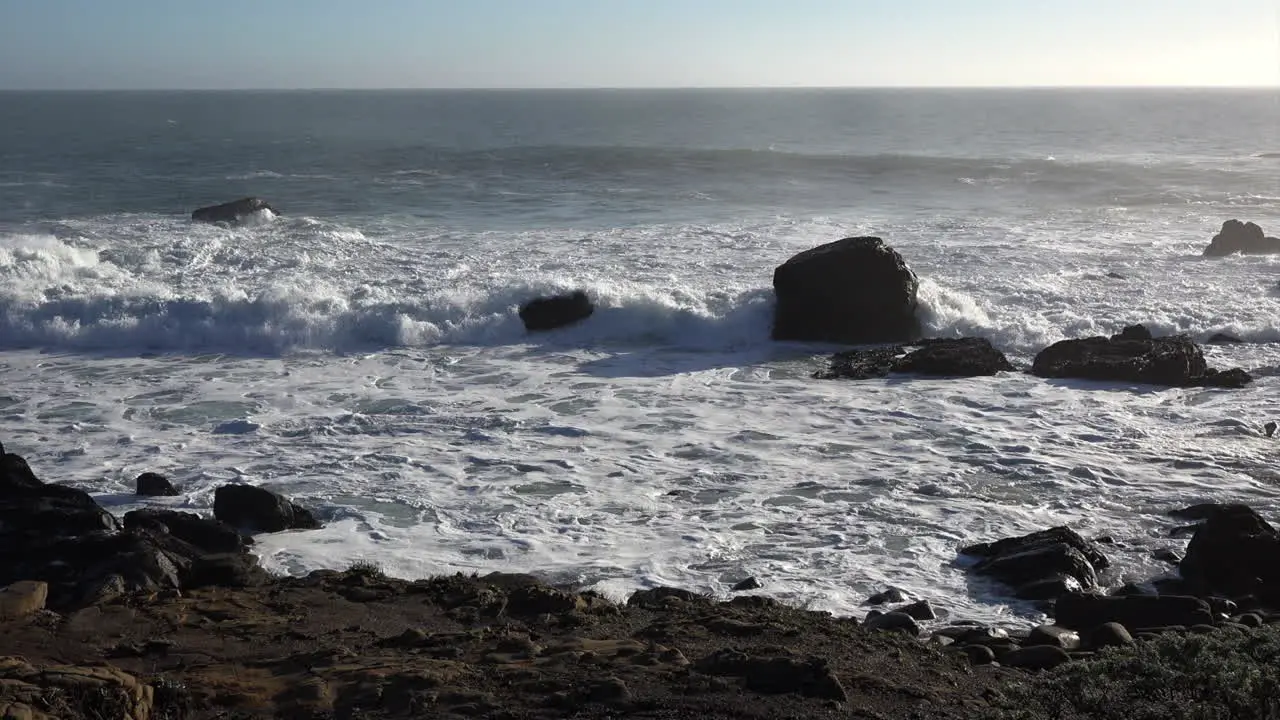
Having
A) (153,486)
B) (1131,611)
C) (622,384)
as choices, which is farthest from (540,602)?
(622,384)

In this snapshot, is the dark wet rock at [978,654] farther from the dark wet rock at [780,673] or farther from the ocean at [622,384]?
the dark wet rock at [780,673]

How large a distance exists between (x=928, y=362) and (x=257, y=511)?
10028mm

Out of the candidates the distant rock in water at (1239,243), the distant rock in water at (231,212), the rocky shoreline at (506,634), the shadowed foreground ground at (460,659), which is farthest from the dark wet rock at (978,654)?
the distant rock in water at (231,212)

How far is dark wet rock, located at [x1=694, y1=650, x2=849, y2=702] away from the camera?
6637mm

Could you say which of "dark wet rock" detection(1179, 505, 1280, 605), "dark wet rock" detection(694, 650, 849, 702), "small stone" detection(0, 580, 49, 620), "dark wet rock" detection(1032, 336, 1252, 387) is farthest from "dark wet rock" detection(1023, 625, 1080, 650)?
"dark wet rock" detection(1032, 336, 1252, 387)

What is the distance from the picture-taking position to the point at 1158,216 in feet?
120

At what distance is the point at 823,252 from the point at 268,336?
30.2 ft

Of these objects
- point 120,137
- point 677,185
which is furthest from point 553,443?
point 120,137

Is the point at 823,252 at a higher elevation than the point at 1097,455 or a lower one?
higher

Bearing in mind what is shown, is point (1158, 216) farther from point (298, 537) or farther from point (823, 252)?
point (298, 537)

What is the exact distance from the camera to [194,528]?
10.1 m

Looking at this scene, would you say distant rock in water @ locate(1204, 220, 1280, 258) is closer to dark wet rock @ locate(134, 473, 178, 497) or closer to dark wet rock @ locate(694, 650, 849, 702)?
dark wet rock @ locate(134, 473, 178, 497)

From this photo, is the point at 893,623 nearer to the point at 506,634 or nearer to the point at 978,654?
the point at 978,654

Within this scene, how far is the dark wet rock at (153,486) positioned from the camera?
11.6 m
